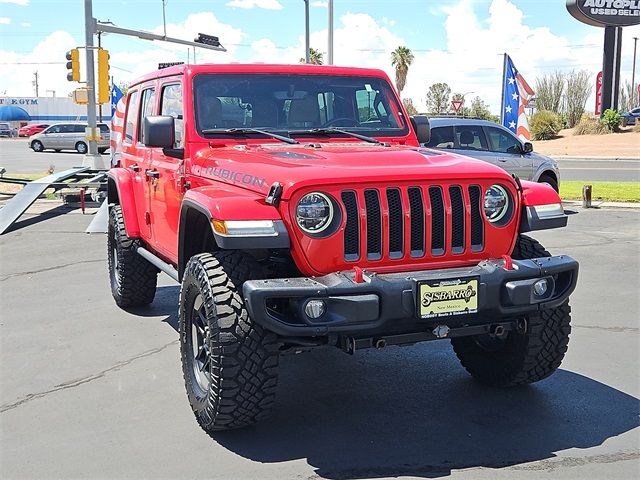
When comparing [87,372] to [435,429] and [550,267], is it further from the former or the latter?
[550,267]

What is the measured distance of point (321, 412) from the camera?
4.46 meters

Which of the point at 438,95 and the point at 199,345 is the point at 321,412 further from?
the point at 438,95

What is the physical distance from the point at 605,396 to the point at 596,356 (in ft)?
2.84

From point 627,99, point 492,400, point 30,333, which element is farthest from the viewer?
point 627,99

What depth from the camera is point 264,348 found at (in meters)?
3.83

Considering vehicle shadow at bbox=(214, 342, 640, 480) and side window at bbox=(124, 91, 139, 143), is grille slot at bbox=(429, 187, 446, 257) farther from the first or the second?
side window at bbox=(124, 91, 139, 143)

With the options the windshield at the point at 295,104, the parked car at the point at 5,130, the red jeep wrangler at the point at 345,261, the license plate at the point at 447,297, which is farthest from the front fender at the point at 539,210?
the parked car at the point at 5,130

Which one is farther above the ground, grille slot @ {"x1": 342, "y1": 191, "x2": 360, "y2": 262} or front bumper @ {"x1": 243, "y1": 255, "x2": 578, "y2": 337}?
grille slot @ {"x1": 342, "y1": 191, "x2": 360, "y2": 262}

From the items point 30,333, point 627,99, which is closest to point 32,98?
point 627,99

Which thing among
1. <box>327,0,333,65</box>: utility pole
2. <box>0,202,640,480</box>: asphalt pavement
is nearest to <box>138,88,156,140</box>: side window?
<box>0,202,640,480</box>: asphalt pavement

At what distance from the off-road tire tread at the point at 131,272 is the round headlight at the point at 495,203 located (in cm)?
354

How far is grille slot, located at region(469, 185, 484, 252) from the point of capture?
4.16 m

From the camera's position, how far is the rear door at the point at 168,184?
5215 mm

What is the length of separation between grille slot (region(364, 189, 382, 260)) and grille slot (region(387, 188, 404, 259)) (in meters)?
0.07
